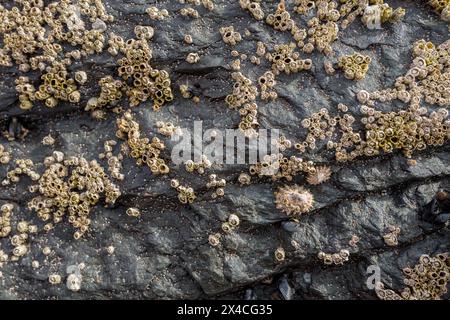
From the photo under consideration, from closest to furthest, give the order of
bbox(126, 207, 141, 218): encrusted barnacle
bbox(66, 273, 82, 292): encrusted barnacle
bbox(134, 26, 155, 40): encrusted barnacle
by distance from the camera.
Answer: bbox(66, 273, 82, 292): encrusted barnacle, bbox(126, 207, 141, 218): encrusted barnacle, bbox(134, 26, 155, 40): encrusted barnacle

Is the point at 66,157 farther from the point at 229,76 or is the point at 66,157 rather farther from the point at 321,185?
the point at 321,185

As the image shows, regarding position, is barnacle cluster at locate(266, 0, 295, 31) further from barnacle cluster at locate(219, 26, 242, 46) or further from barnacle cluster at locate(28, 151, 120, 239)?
barnacle cluster at locate(28, 151, 120, 239)

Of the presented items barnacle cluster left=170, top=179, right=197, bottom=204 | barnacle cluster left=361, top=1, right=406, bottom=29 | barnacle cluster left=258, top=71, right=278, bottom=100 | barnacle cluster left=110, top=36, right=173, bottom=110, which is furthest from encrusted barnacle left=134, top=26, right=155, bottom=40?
barnacle cluster left=361, top=1, right=406, bottom=29

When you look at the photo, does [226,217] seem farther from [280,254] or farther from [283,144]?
[283,144]

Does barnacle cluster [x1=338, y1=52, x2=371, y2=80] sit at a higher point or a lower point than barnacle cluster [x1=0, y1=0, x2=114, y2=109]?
higher

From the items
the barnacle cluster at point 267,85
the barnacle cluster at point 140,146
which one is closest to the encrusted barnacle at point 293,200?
the barnacle cluster at point 267,85

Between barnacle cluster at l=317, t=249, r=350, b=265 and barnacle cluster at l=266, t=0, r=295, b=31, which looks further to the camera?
barnacle cluster at l=266, t=0, r=295, b=31
